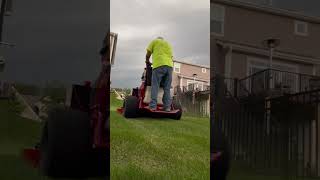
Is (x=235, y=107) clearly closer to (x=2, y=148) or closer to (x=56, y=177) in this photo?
(x=56, y=177)

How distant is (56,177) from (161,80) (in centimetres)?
87

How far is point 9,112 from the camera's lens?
3953 mm

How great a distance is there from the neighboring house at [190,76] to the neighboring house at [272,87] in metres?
0.12

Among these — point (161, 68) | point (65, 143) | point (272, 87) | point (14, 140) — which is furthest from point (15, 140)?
point (272, 87)

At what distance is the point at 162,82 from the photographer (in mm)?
4016

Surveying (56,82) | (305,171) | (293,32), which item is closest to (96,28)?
(56,82)

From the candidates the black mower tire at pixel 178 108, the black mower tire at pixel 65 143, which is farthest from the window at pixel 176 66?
the black mower tire at pixel 65 143

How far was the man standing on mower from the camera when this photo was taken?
3.88 metres

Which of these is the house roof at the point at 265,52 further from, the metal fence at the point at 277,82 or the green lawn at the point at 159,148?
the green lawn at the point at 159,148

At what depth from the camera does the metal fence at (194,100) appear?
393 cm

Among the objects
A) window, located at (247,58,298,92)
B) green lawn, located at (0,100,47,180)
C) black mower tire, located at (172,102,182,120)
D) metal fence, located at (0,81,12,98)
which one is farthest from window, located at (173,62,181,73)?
metal fence, located at (0,81,12,98)

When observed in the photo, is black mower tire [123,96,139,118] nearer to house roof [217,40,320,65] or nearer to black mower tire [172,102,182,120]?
black mower tire [172,102,182,120]

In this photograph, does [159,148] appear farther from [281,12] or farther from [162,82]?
[281,12]

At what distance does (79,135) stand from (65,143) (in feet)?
0.32
